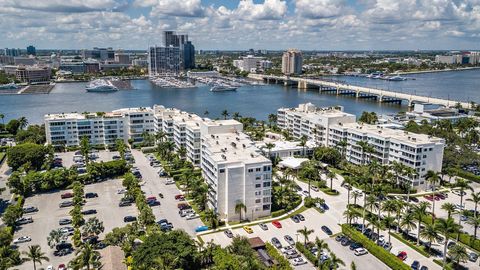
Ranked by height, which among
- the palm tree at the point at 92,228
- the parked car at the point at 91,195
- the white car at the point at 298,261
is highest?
the palm tree at the point at 92,228

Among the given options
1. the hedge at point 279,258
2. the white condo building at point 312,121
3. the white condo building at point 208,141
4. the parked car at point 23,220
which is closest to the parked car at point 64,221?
the parked car at point 23,220

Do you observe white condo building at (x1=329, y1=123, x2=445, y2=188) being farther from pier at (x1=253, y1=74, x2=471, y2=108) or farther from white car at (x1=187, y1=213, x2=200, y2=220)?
pier at (x1=253, y1=74, x2=471, y2=108)

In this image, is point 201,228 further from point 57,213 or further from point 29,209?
point 29,209

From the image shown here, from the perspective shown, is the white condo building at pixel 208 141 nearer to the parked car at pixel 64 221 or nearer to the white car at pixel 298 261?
the white car at pixel 298 261

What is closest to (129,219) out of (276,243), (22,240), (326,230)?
(22,240)

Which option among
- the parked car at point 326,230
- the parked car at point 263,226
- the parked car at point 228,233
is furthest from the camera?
the parked car at point 263,226

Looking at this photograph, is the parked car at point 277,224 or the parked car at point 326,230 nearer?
the parked car at point 326,230

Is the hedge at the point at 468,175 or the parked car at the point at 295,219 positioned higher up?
the hedge at the point at 468,175
